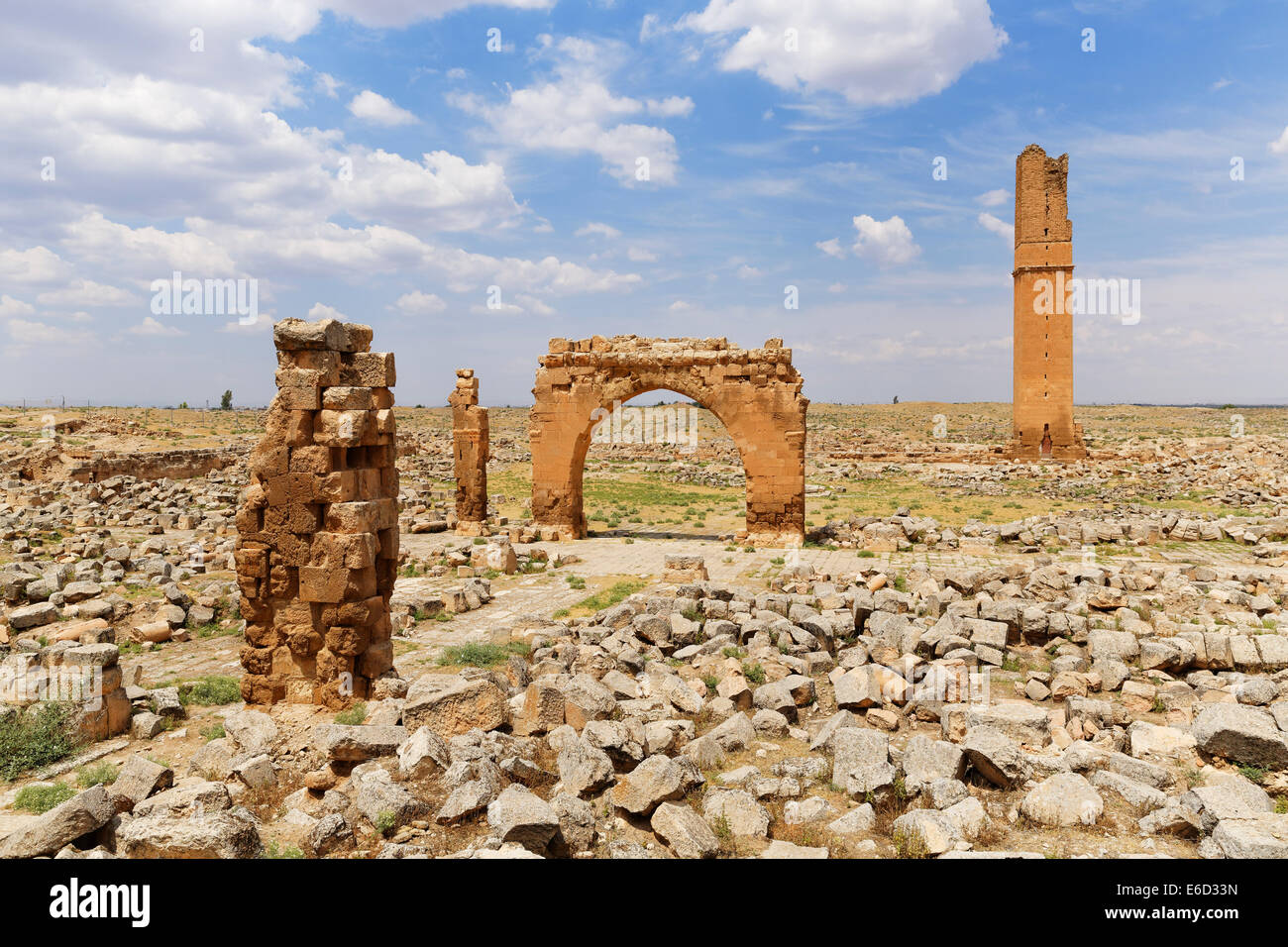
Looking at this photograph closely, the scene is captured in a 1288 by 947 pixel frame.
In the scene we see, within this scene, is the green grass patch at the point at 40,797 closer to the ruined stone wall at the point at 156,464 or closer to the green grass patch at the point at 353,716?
the green grass patch at the point at 353,716

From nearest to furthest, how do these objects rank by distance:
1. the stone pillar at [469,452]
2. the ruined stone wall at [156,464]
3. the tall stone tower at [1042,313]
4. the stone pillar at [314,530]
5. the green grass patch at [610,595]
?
the stone pillar at [314,530] < the green grass patch at [610,595] < the stone pillar at [469,452] < the ruined stone wall at [156,464] < the tall stone tower at [1042,313]

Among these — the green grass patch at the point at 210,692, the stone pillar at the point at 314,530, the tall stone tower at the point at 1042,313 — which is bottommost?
the green grass patch at the point at 210,692

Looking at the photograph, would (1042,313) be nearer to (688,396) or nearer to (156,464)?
(688,396)

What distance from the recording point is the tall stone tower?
1214 inches

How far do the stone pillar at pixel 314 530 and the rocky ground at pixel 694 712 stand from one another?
15.5 inches

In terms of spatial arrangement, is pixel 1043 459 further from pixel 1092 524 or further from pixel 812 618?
pixel 812 618

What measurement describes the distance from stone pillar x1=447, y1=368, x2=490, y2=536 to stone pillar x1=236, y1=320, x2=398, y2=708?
38.1 ft

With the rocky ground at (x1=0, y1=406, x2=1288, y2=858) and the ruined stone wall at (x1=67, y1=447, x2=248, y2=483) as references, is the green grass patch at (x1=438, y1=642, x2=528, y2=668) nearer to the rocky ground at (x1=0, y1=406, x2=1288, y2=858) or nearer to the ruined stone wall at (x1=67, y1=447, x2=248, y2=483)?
the rocky ground at (x1=0, y1=406, x2=1288, y2=858)

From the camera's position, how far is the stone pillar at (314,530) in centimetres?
664

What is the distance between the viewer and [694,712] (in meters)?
6.59

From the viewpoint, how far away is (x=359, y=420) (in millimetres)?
6645

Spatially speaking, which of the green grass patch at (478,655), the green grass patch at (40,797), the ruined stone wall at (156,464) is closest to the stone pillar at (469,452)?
the green grass patch at (478,655)
